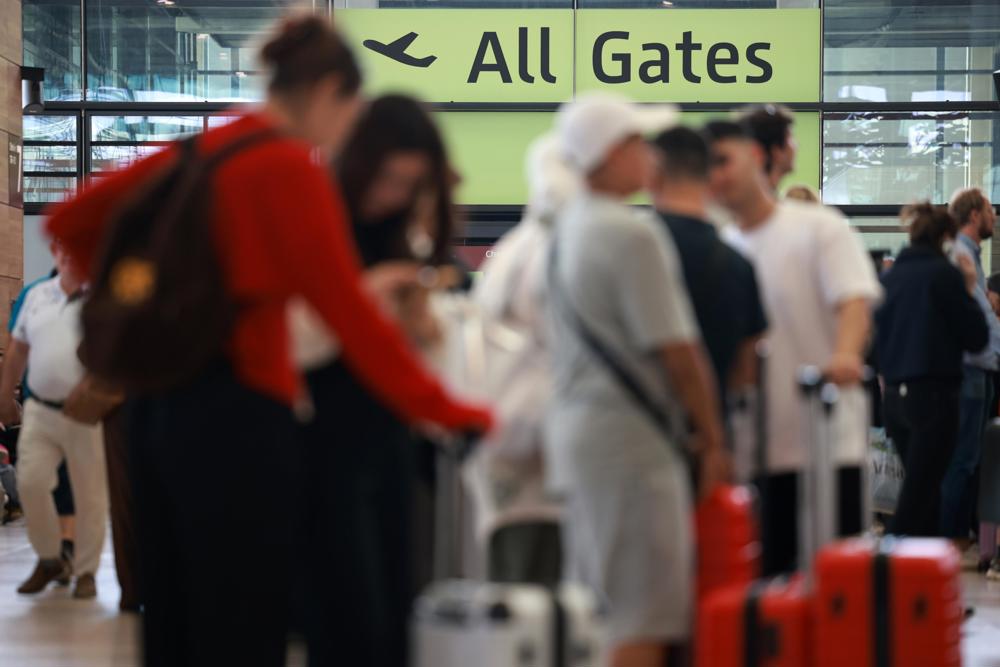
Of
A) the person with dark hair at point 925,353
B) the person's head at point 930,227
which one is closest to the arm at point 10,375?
the person with dark hair at point 925,353

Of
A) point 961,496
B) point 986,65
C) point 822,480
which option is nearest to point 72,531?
point 961,496

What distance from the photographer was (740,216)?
15.7ft

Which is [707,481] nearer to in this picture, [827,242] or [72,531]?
[827,242]

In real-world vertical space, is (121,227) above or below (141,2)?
below

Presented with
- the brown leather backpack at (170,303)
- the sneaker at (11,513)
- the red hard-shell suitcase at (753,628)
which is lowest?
the sneaker at (11,513)

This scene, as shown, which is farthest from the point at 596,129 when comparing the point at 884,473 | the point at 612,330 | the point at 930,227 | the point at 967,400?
the point at 884,473

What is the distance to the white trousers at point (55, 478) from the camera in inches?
311

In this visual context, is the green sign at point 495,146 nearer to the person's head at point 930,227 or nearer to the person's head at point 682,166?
the person's head at point 930,227

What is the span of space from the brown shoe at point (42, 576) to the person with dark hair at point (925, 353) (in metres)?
4.04

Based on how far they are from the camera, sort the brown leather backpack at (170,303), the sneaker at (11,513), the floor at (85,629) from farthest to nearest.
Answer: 1. the sneaker at (11,513)
2. the floor at (85,629)
3. the brown leather backpack at (170,303)

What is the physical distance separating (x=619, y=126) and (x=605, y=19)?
35.5 feet

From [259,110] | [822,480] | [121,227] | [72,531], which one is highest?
[259,110]

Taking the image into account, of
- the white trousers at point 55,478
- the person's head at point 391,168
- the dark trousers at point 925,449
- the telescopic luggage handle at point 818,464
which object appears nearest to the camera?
the person's head at point 391,168

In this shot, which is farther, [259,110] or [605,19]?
[605,19]
